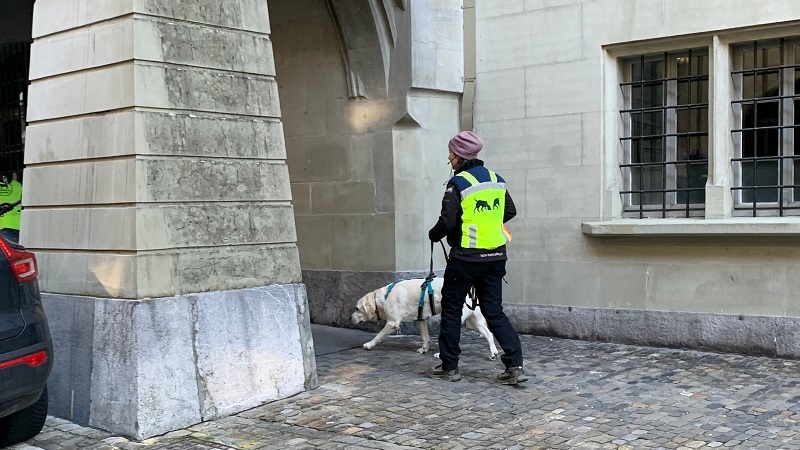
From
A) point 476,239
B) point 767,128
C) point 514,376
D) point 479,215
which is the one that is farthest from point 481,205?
point 767,128

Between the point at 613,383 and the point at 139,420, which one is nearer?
the point at 139,420

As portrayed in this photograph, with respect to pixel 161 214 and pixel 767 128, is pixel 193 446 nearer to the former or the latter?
pixel 161 214

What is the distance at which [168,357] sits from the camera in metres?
5.55

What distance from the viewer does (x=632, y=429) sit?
5309mm

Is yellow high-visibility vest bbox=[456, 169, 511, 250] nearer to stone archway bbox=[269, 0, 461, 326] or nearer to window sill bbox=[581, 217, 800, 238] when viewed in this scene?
window sill bbox=[581, 217, 800, 238]

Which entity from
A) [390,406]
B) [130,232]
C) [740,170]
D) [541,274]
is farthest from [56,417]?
[740,170]

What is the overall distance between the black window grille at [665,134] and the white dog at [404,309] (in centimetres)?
203

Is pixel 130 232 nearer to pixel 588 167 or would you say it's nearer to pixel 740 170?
pixel 588 167

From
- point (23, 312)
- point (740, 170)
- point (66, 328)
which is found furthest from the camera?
point (740, 170)

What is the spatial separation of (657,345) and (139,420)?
15.5ft

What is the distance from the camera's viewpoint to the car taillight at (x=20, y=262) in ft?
16.5

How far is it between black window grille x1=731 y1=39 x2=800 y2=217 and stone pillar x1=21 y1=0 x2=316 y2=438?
4173 mm

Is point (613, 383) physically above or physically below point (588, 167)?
below

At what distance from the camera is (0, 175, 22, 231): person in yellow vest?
7695mm
